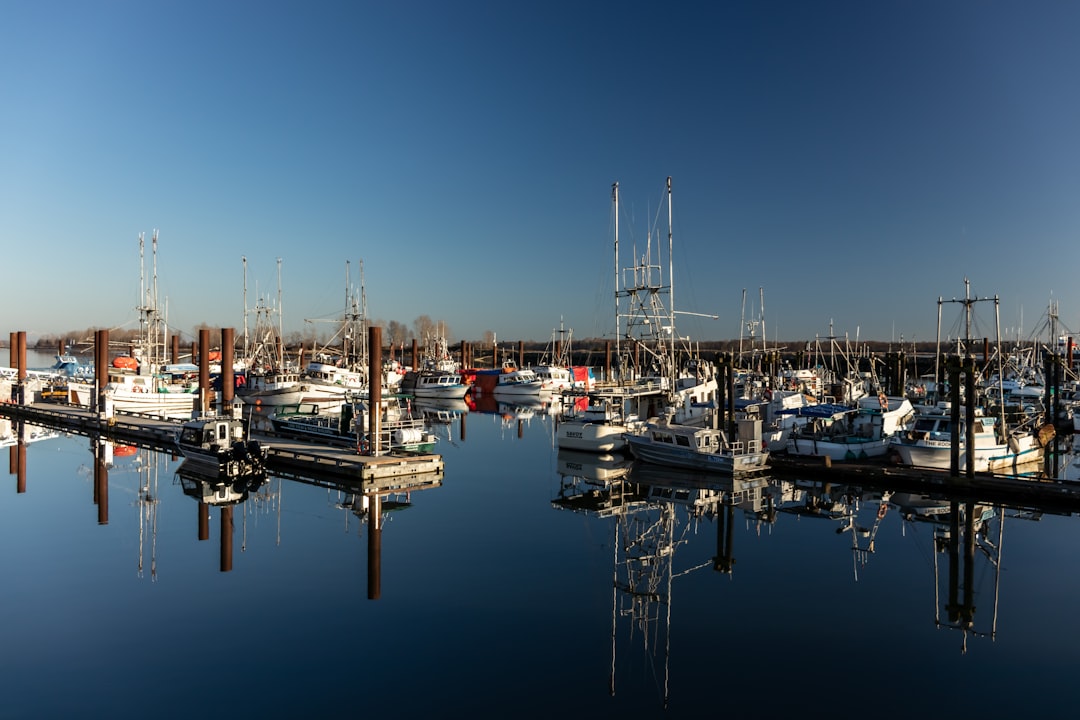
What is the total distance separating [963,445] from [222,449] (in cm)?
3620

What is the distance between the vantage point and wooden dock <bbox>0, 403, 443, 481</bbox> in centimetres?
3788

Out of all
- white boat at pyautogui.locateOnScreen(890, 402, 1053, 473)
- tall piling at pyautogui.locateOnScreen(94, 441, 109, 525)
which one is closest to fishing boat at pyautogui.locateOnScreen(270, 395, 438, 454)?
tall piling at pyautogui.locateOnScreen(94, 441, 109, 525)

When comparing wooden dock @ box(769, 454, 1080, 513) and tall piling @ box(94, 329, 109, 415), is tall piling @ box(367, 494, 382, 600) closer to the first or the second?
wooden dock @ box(769, 454, 1080, 513)

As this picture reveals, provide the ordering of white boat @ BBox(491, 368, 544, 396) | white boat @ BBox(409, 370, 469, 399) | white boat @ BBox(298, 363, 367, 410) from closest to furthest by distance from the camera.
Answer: white boat @ BBox(298, 363, 367, 410), white boat @ BBox(491, 368, 544, 396), white boat @ BBox(409, 370, 469, 399)

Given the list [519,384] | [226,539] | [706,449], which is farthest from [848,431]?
[519,384]

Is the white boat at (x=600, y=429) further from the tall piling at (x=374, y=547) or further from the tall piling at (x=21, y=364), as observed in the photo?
the tall piling at (x=21, y=364)

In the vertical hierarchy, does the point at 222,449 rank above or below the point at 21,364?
below

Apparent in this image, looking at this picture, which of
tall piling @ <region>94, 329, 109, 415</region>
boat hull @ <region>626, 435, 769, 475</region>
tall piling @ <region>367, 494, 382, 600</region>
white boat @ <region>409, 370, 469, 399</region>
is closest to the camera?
tall piling @ <region>367, 494, 382, 600</region>

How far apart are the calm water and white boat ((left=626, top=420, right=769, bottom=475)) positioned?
391 centimetres

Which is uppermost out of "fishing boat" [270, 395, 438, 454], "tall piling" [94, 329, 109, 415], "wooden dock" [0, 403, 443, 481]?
"tall piling" [94, 329, 109, 415]

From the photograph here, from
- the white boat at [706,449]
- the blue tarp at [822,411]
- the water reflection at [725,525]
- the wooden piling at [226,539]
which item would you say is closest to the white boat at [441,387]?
the water reflection at [725,525]

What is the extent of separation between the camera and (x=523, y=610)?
20.8m

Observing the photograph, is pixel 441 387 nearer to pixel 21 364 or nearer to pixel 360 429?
pixel 21 364

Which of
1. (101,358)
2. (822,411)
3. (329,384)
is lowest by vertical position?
(329,384)
